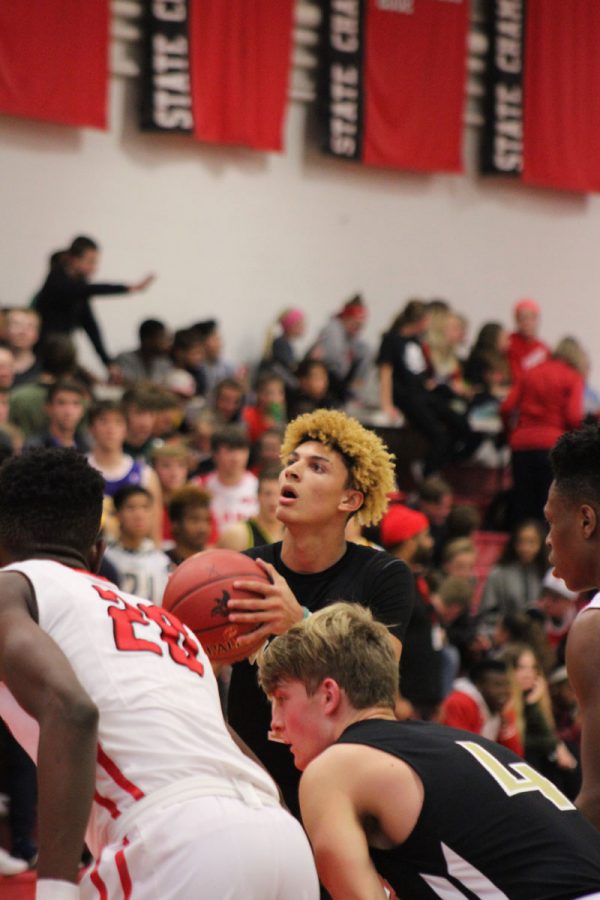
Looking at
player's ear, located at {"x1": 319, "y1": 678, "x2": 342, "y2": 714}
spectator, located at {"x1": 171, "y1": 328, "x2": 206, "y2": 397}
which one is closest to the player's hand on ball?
player's ear, located at {"x1": 319, "y1": 678, "x2": 342, "y2": 714}

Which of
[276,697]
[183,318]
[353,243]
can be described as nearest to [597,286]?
[353,243]

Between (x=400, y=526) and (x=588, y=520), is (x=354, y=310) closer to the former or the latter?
(x=400, y=526)

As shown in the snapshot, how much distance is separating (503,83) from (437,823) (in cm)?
1367

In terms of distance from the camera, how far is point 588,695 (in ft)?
11.5

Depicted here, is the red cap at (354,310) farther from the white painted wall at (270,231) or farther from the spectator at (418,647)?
the spectator at (418,647)

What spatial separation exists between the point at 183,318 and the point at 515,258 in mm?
4430

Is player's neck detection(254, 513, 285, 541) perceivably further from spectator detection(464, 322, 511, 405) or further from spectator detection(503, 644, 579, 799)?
spectator detection(464, 322, 511, 405)

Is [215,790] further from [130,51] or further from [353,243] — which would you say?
[353,243]

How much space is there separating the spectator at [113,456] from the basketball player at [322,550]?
11.9 feet

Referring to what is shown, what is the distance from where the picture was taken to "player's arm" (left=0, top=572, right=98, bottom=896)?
2.83 meters

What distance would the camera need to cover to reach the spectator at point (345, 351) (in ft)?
44.0

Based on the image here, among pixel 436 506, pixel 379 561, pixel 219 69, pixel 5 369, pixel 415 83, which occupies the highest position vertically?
pixel 415 83

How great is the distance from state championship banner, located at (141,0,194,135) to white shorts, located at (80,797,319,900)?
441 inches

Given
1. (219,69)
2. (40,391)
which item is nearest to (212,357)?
(219,69)
